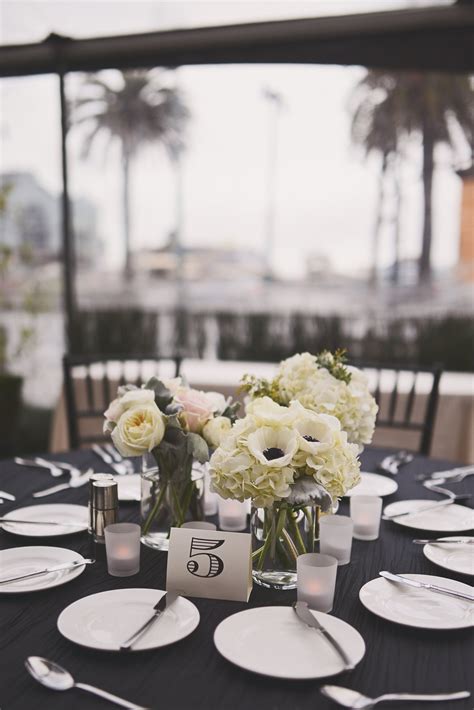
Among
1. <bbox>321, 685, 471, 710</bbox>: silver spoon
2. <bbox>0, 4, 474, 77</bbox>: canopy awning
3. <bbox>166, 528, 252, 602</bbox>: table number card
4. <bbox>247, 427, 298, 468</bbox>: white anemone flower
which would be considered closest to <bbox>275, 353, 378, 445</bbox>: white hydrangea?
<bbox>247, 427, 298, 468</bbox>: white anemone flower

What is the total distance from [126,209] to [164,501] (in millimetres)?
4826

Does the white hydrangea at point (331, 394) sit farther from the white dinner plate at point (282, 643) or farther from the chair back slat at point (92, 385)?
the chair back slat at point (92, 385)

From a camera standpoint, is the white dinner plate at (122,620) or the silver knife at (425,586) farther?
the silver knife at (425,586)

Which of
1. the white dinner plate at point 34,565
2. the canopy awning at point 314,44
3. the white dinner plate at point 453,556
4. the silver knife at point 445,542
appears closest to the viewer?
the white dinner plate at point 34,565

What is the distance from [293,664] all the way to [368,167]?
5.58m

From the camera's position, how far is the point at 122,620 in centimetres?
101

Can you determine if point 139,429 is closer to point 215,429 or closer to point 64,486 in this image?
point 215,429

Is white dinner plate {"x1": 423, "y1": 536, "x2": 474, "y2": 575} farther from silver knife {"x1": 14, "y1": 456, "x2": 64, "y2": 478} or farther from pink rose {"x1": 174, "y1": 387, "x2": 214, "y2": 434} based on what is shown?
silver knife {"x1": 14, "y1": 456, "x2": 64, "y2": 478}

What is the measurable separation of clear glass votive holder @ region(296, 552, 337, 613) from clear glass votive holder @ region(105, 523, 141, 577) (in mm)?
297

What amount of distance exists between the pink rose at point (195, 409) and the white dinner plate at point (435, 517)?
Result: 0.50 metres

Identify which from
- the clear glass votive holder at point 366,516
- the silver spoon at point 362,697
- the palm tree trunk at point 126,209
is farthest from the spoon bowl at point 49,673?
the palm tree trunk at point 126,209

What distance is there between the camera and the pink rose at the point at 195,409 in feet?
4.14

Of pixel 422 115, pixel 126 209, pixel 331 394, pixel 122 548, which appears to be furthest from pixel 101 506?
pixel 422 115

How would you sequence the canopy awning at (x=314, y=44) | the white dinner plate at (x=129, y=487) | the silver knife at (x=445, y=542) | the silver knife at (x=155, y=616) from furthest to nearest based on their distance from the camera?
the canopy awning at (x=314, y=44)
the white dinner plate at (x=129, y=487)
the silver knife at (x=445, y=542)
the silver knife at (x=155, y=616)
